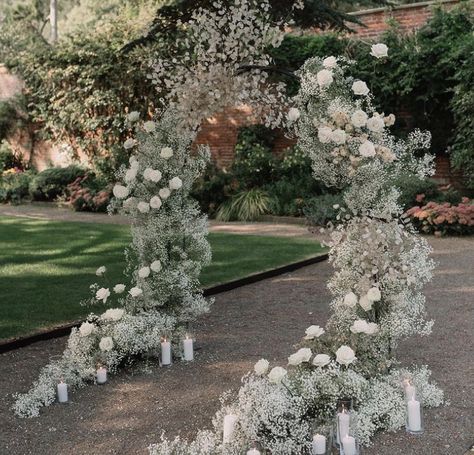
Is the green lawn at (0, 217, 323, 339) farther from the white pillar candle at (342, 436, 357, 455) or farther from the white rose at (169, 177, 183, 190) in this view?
the white pillar candle at (342, 436, 357, 455)

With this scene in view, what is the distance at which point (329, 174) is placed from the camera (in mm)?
4402

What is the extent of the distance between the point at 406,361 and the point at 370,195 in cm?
145

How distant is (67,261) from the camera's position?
9312mm

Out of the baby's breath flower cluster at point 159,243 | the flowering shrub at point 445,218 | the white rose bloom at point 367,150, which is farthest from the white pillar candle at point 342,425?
the flowering shrub at point 445,218

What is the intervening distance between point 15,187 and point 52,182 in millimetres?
1129

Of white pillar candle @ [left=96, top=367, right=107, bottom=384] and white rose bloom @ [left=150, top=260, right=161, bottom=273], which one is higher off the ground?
white rose bloom @ [left=150, top=260, right=161, bottom=273]

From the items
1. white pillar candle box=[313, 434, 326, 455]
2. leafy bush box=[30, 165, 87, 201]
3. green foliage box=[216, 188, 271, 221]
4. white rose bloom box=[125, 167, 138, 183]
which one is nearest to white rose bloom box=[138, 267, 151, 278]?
white rose bloom box=[125, 167, 138, 183]

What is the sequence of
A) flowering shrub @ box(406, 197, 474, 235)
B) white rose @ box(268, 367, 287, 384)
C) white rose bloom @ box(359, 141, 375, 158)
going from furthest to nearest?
1. flowering shrub @ box(406, 197, 474, 235)
2. white rose bloom @ box(359, 141, 375, 158)
3. white rose @ box(268, 367, 287, 384)

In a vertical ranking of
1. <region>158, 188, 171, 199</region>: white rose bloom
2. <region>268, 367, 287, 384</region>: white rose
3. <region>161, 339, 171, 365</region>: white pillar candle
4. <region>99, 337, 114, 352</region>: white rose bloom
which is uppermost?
<region>158, 188, 171, 199</region>: white rose bloom

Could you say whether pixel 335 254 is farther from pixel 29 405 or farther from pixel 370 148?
pixel 29 405

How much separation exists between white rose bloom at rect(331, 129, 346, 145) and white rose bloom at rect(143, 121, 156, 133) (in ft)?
5.81

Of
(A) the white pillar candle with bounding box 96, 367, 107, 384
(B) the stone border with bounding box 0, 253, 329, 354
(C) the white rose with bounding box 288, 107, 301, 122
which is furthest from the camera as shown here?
(B) the stone border with bounding box 0, 253, 329, 354

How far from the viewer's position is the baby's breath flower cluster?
205 inches

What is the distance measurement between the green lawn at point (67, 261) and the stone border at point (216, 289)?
0.15 metres
